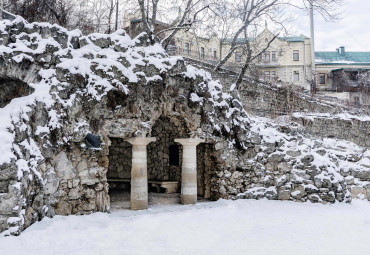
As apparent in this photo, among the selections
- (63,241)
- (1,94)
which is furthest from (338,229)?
(1,94)

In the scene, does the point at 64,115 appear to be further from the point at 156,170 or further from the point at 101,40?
the point at 156,170

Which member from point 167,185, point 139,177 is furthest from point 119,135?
point 167,185

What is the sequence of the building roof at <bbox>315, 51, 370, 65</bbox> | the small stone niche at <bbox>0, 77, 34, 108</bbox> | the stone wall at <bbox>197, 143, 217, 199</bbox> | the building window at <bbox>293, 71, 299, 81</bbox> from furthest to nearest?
the building roof at <bbox>315, 51, 370, 65</bbox> → the building window at <bbox>293, 71, 299, 81</bbox> → the stone wall at <bbox>197, 143, 217, 199</bbox> → the small stone niche at <bbox>0, 77, 34, 108</bbox>

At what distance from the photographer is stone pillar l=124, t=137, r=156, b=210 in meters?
9.09

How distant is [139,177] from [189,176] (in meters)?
1.69

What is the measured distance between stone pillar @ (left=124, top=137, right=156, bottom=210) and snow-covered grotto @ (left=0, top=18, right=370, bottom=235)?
27 mm

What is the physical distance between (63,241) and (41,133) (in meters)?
2.49

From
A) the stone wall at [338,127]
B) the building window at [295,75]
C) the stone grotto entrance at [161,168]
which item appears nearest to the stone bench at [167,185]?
the stone grotto entrance at [161,168]

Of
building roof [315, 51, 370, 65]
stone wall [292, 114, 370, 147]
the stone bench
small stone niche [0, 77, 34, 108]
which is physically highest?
building roof [315, 51, 370, 65]

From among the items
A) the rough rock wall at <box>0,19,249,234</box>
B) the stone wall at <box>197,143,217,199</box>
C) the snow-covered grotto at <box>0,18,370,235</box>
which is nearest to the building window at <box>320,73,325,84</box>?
the snow-covered grotto at <box>0,18,370,235</box>

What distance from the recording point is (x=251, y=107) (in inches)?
781

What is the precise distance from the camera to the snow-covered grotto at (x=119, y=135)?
7.08 meters

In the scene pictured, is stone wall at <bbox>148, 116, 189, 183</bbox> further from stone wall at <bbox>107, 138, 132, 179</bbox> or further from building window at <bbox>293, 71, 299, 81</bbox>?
building window at <bbox>293, 71, 299, 81</bbox>

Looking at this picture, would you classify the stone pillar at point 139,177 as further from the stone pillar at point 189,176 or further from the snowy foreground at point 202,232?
the stone pillar at point 189,176
